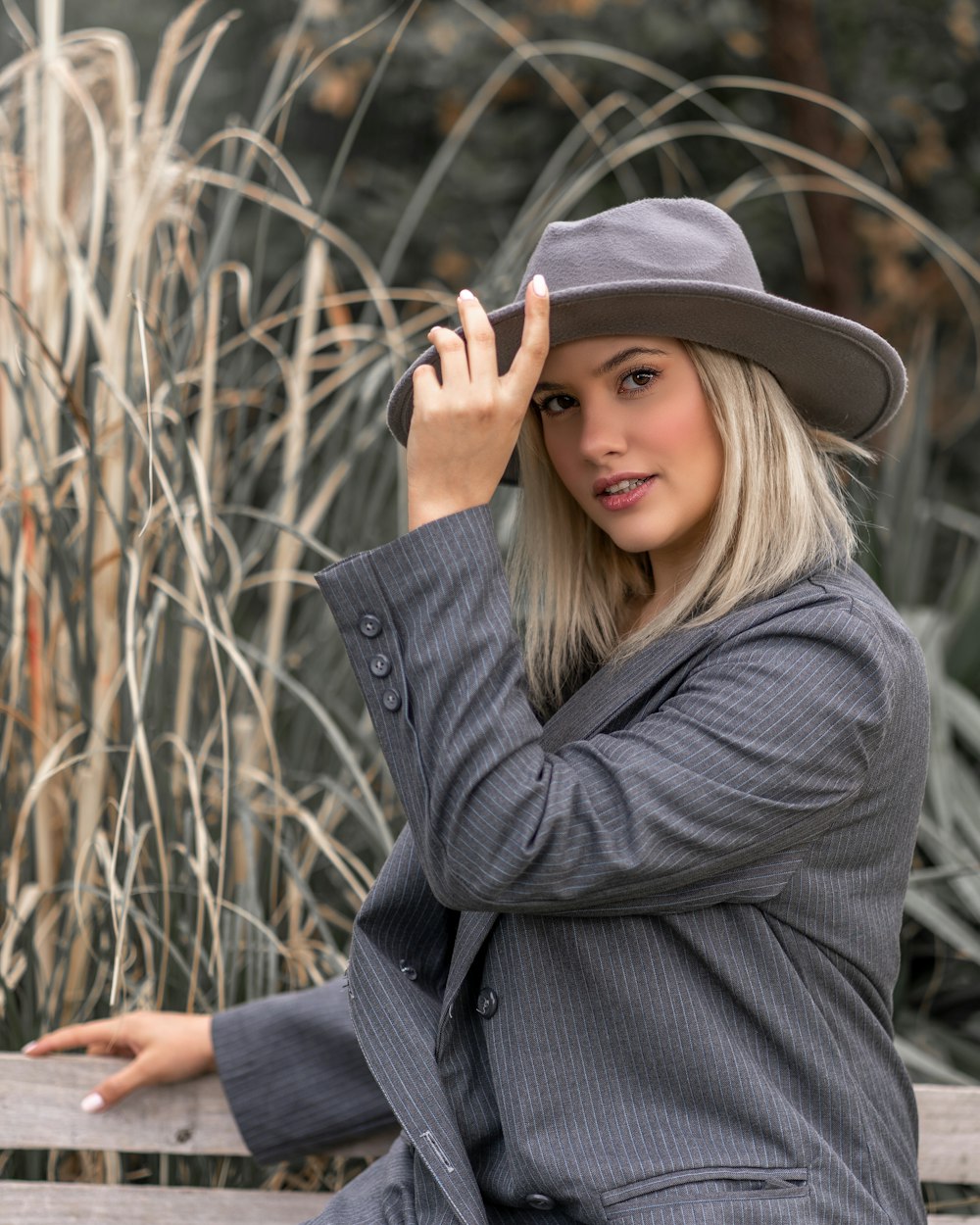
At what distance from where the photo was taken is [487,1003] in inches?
53.6

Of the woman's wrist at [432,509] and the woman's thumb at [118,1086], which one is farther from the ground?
the woman's wrist at [432,509]

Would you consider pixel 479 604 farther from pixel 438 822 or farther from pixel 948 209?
pixel 948 209

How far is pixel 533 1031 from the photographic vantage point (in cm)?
131

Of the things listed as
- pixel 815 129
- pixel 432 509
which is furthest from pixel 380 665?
pixel 815 129

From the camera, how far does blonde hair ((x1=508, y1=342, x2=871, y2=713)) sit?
1349 millimetres

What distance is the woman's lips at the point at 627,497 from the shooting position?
1.37 meters

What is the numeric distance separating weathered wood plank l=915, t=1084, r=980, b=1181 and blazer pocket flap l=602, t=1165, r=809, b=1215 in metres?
0.61

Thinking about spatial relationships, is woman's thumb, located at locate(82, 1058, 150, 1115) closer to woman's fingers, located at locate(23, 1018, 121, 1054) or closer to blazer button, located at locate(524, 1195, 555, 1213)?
woman's fingers, located at locate(23, 1018, 121, 1054)

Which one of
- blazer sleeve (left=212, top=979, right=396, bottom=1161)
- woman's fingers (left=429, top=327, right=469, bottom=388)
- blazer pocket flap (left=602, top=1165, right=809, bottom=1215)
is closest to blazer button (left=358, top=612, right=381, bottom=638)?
woman's fingers (left=429, top=327, right=469, bottom=388)

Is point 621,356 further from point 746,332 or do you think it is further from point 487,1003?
point 487,1003

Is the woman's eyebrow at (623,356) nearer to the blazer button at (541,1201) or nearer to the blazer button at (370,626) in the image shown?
the blazer button at (370,626)

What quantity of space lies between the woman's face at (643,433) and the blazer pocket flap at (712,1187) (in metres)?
0.57

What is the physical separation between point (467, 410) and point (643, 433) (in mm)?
200

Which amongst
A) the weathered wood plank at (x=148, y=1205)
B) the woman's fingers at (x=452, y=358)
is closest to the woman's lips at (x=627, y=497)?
the woman's fingers at (x=452, y=358)
